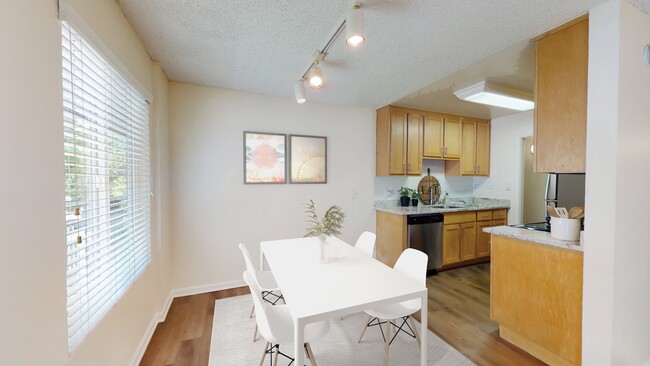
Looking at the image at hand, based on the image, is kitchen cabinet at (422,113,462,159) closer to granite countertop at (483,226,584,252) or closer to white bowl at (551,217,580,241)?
granite countertop at (483,226,584,252)

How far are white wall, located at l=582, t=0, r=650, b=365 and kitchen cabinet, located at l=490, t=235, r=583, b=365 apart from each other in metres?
0.08

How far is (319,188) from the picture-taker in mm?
3447

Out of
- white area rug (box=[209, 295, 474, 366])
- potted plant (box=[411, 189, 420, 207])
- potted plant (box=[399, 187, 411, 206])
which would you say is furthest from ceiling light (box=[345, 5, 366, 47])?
potted plant (box=[411, 189, 420, 207])

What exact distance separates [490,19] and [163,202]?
3.08 m

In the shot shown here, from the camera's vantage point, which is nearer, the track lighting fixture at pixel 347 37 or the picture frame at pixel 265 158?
the track lighting fixture at pixel 347 37

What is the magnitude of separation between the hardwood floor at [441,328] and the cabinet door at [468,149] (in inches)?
71.4

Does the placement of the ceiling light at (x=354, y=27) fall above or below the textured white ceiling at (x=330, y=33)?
below

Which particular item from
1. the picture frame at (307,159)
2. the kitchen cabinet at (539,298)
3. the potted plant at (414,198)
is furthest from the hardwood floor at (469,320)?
the picture frame at (307,159)

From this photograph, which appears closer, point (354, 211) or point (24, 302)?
point (24, 302)

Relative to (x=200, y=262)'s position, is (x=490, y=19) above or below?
above

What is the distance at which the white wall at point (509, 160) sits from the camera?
3.88 metres

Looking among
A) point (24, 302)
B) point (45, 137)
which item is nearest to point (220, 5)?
point (45, 137)

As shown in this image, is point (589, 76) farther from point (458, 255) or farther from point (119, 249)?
point (119, 249)

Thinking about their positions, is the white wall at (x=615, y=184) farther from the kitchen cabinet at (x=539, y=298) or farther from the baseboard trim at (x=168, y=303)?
the baseboard trim at (x=168, y=303)
